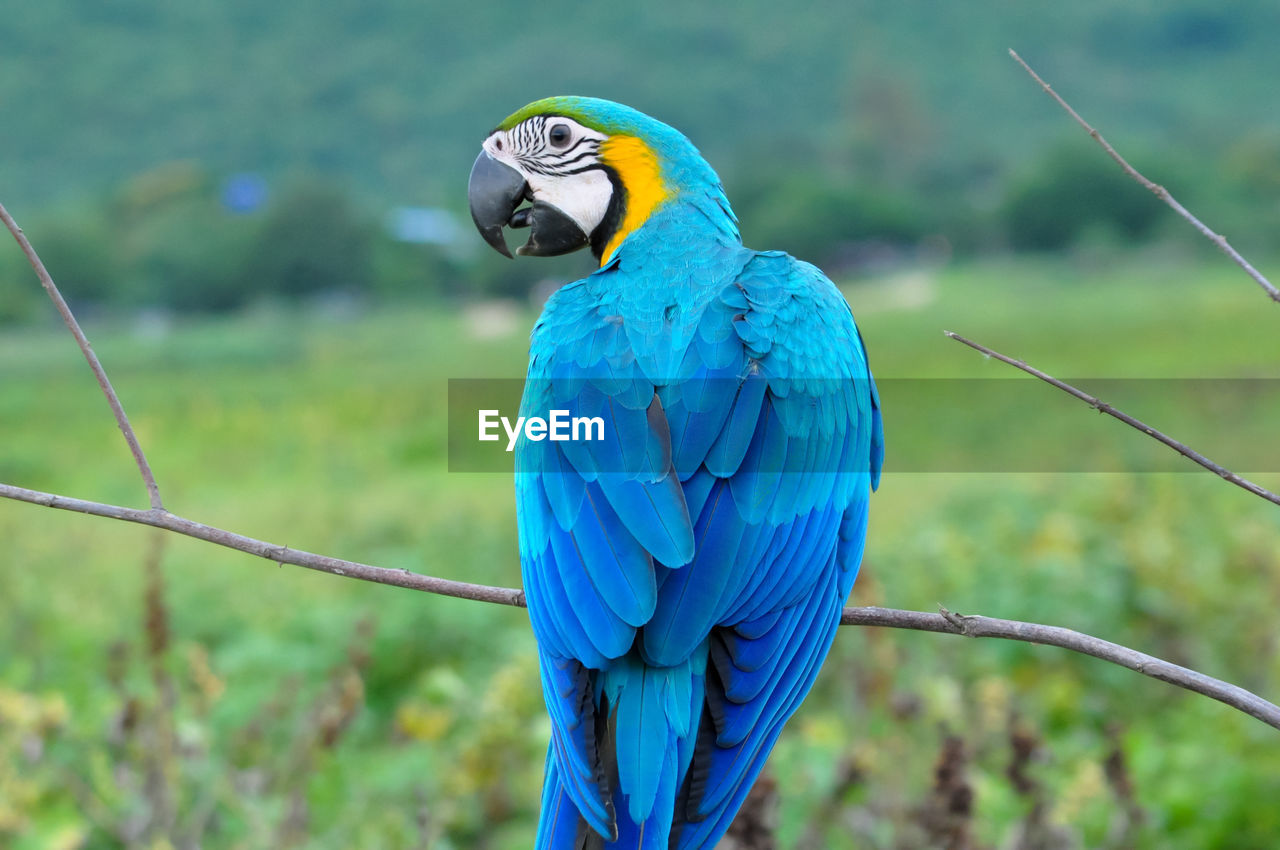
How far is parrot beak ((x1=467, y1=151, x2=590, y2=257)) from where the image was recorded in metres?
1.52

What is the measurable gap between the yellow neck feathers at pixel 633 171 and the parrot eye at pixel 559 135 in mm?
55

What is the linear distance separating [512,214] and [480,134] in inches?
189

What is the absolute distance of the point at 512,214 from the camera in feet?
5.21

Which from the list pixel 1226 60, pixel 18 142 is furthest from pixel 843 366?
pixel 1226 60

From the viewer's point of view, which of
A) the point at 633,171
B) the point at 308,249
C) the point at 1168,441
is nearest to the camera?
the point at 1168,441

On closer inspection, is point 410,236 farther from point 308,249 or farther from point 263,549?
point 263,549

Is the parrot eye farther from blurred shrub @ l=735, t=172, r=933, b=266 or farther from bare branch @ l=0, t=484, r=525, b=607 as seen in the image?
blurred shrub @ l=735, t=172, r=933, b=266

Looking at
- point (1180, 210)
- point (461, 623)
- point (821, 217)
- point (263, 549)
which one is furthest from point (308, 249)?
point (1180, 210)

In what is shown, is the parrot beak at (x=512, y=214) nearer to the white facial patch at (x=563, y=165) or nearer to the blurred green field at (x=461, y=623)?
the white facial patch at (x=563, y=165)

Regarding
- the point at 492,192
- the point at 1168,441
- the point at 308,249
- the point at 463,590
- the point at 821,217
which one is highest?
the point at 492,192

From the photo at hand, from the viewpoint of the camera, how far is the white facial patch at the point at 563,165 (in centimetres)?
146

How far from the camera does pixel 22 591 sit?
10.8 feet

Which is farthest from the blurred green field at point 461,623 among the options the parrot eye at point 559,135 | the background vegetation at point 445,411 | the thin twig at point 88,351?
the parrot eye at point 559,135

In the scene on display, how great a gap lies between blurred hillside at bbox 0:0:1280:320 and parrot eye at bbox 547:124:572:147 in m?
3.17
